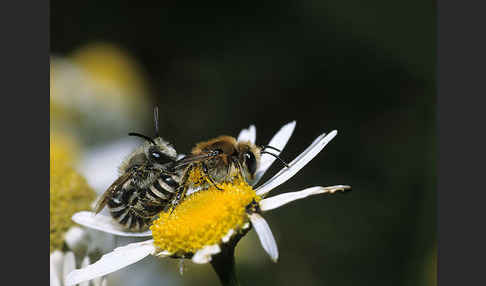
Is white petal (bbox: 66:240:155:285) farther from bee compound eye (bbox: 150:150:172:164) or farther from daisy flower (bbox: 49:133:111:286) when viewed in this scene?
bee compound eye (bbox: 150:150:172:164)

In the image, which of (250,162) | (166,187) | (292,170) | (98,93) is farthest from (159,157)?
(98,93)

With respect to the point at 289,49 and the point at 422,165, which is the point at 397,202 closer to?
the point at 422,165

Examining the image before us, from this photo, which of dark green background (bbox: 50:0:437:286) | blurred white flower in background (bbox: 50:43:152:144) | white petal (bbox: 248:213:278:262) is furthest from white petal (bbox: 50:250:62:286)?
blurred white flower in background (bbox: 50:43:152:144)

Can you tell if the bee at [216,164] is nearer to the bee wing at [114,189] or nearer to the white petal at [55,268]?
the bee wing at [114,189]

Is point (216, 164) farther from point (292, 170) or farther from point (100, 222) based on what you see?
point (100, 222)

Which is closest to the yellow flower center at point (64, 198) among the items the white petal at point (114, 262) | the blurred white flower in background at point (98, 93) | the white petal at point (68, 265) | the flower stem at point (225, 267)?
the white petal at point (68, 265)

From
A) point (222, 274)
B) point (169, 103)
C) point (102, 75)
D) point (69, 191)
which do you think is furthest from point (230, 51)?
point (222, 274)
